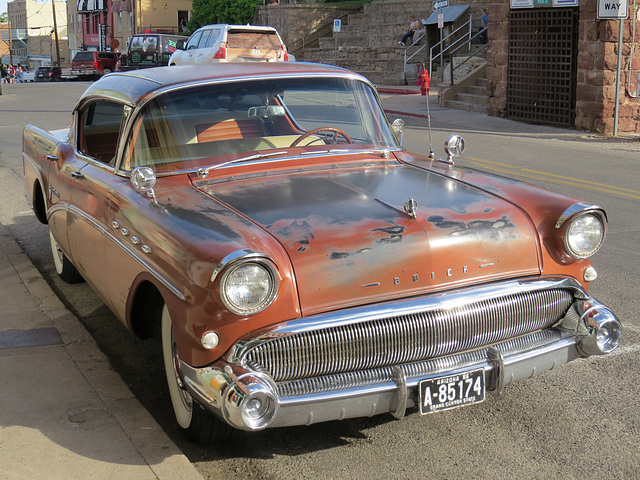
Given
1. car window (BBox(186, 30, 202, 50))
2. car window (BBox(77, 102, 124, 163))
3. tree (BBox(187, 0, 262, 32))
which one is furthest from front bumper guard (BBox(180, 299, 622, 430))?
tree (BBox(187, 0, 262, 32))

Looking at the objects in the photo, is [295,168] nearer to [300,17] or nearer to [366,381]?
[366,381]

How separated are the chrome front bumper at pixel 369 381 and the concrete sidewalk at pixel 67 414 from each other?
389 millimetres

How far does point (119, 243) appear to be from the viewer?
13.6ft

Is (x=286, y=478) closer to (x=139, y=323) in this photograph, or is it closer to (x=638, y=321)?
(x=139, y=323)

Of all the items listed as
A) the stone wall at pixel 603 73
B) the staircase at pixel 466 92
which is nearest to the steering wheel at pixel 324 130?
the stone wall at pixel 603 73

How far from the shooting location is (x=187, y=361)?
11.1 feet

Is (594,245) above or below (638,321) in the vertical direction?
above

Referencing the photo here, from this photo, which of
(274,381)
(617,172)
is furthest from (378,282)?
(617,172)

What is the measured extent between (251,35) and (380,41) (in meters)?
10.5

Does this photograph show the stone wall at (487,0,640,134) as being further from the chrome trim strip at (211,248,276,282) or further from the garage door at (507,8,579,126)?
the chrome trim strip at (211,248,276,282)

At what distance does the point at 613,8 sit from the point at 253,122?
12.1 metres

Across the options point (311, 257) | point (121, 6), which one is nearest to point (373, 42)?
point (121, 6)

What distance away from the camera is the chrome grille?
10.8 feet

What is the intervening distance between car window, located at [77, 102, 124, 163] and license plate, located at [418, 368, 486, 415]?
108 inches
